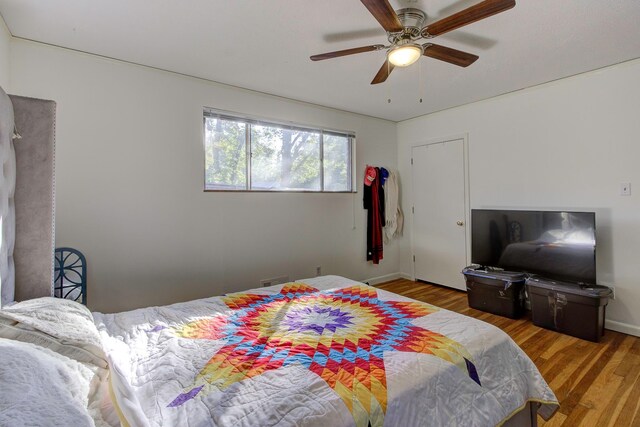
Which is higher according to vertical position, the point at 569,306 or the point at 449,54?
the point at 449,54

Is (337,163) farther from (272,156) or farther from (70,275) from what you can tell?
(70,275)

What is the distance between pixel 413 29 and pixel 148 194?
243 cm

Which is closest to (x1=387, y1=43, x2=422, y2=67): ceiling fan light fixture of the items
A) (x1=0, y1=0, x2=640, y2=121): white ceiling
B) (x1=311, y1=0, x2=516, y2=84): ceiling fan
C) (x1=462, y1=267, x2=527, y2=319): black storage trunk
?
(x1=311, y1=0, x2=516, y2=84): ceiling fan

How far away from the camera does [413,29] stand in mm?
1837

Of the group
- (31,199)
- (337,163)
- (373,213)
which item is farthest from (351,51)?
(373,213)

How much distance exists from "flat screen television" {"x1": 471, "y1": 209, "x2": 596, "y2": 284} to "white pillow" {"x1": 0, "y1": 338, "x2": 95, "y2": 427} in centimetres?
357

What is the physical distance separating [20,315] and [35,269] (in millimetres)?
588

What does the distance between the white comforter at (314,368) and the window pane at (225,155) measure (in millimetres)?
1543

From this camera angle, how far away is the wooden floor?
5.75ft

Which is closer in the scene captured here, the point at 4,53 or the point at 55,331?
the point at 55,331

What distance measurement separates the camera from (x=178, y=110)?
9.30ft

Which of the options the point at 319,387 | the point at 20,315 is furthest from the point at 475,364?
the point at 20,315

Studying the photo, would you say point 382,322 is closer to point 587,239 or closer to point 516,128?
point 587,239

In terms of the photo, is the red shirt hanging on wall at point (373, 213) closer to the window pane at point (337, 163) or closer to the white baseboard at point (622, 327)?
the window pane at point (337, 163)
